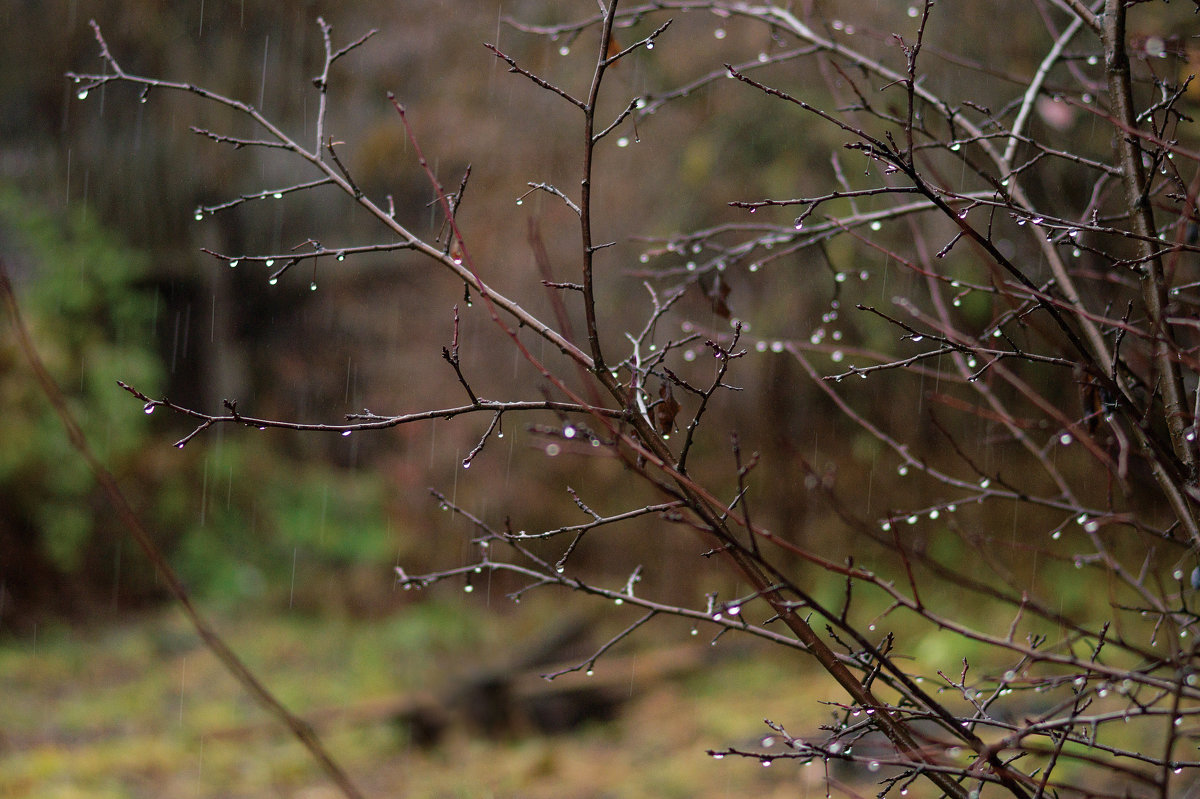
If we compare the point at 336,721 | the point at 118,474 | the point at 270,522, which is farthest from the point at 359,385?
the point at 336,721

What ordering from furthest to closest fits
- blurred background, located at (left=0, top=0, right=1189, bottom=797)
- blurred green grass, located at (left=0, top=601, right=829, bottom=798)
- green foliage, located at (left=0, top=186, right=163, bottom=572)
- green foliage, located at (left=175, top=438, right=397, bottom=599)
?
green foliage, located at (left=175, top=438, right=397, bottom=599) < green foliage, located at (left=0, top=186, right=163, bottom=572) < blurred background, located at (left=0, top=0, right=1189, bottom=797) < blurred green grass, located at (left=0, top=601, right=829, bottom=798)

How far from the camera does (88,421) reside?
7211mm

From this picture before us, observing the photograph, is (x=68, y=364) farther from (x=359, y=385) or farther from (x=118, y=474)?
(x=359, y=385)

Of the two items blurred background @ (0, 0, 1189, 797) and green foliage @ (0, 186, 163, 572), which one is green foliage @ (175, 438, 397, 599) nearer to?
blurred background @ (0, 0, 1189, 797)

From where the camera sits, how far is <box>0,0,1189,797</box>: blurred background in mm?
5168

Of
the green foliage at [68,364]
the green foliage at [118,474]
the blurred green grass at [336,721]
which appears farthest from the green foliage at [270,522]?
the green foliage at [68,364]

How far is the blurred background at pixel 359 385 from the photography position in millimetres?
5168

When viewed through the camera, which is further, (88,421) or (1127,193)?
(88,421)

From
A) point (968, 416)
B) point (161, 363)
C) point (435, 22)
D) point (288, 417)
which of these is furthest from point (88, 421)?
point (968, 416)

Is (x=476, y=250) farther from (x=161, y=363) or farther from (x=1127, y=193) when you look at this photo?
(x=1127, y=193)

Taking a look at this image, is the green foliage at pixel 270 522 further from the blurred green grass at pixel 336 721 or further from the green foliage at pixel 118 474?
the blurred green grass at pixel 336 721

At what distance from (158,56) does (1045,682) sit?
836 centimetres

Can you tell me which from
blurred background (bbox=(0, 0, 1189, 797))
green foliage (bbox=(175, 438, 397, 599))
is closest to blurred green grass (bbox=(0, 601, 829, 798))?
blurred background (bbox=(0, 0, 1189, 797))

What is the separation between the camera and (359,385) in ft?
25.0
